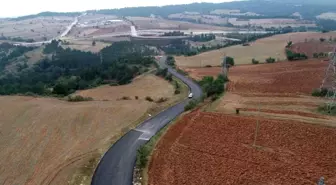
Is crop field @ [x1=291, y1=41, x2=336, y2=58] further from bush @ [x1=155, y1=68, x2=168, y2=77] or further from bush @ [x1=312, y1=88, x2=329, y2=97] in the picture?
bush @ [x1=312, y1=88, x2=329, y2=97]

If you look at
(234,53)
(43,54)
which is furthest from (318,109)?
(43,54)

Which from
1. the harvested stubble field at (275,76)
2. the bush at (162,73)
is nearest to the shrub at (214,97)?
the harvested stubble field at (275,76)

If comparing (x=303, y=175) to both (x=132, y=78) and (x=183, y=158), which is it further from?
(x=132, y=78)

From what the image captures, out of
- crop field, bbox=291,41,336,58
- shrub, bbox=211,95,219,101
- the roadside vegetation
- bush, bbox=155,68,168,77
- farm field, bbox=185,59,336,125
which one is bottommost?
the roadside vegetation

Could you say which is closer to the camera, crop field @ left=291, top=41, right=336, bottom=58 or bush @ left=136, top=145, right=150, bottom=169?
bush @ left=136, top=145, right=150, bottom=169

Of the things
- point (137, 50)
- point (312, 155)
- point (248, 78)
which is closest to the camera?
point (312, 155)

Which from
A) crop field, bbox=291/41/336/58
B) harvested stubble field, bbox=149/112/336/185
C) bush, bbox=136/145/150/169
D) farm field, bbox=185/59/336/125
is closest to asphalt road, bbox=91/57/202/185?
bush, bbox=136/145/150/169

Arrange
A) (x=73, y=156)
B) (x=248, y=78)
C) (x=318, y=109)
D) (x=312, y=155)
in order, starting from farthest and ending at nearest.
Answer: (x=248, y=78), (x=318, y=109), (x=73, y=156), (x=312, y=155)
